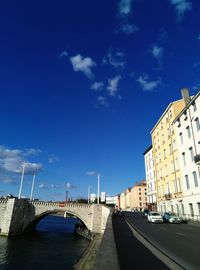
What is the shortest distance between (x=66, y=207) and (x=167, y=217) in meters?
32.6

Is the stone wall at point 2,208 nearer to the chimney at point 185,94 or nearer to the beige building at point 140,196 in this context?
the chimney at point 185,94

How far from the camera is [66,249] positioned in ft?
134

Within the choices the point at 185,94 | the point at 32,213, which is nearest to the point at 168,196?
the point at 185,94

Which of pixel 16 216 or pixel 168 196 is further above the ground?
pixel 168 196

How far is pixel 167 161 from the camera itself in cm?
5128

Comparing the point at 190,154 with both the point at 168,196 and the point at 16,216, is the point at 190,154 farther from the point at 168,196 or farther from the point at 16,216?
the point at 16,216

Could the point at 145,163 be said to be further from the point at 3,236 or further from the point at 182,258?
the point at 182,258

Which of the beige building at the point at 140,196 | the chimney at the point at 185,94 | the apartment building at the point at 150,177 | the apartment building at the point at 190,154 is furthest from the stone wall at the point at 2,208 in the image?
the beige building at the point at 140,196

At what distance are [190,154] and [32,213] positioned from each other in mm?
41459

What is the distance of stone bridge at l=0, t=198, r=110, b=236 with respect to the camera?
176ft

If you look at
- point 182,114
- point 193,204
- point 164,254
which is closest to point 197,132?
point 182,114

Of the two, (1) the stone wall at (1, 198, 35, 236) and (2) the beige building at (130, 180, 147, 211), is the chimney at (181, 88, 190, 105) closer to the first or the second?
(1) the stone wall at (1, 198, 35, 236)

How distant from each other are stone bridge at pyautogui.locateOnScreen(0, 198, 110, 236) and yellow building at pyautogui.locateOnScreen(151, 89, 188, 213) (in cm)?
1380

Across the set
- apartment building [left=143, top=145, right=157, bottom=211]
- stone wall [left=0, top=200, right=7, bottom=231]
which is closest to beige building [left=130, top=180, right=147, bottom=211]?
apartment building [left=143, top=145, right=157, bottom=211]
